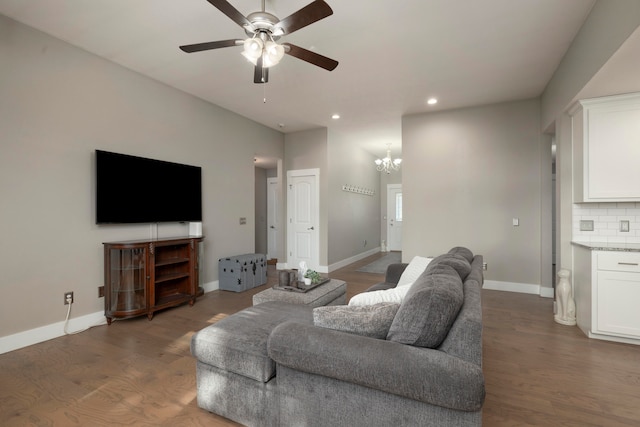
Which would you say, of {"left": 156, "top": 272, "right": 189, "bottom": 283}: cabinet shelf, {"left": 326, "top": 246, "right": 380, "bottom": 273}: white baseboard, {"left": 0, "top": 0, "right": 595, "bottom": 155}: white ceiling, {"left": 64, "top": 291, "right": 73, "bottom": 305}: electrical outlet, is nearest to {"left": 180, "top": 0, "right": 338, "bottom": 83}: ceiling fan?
{"left": 0, "top": 0, "right": 595, "bottom": 155}: white ceiling

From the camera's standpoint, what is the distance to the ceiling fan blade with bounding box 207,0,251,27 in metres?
1.84

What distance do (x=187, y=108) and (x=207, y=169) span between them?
0.90 meters

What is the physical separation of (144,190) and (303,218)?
315 centimetres

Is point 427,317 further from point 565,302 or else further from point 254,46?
point 565,302

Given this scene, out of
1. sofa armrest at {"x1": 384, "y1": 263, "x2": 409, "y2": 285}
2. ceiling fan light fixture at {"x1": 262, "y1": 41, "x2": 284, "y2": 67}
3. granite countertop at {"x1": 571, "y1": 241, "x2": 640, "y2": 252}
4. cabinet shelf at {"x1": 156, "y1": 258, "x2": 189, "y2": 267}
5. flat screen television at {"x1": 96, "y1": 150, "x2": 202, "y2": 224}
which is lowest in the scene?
sofa armrest at {"x1": 384, "y1": 263, "x2": 409, "y2": 285}

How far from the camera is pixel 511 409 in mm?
1876

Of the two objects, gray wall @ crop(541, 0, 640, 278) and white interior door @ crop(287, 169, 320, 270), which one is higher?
gray wall @ crop(541, 0, 640, 278)

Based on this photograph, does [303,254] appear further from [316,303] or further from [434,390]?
[434,390]

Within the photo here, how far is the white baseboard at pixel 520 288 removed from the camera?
432cm

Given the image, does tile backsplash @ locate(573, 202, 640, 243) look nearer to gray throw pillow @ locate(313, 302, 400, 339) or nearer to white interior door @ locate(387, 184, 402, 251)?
gray throw pillow @ locate(313, 302, 400, 339)

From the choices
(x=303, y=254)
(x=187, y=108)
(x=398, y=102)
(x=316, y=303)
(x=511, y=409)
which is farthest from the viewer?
(x=303, y=254)

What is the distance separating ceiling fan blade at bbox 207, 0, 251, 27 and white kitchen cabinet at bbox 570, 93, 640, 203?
10.9 ft

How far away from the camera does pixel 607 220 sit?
10.6 ft

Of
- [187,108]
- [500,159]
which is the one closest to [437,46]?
[500,159]
